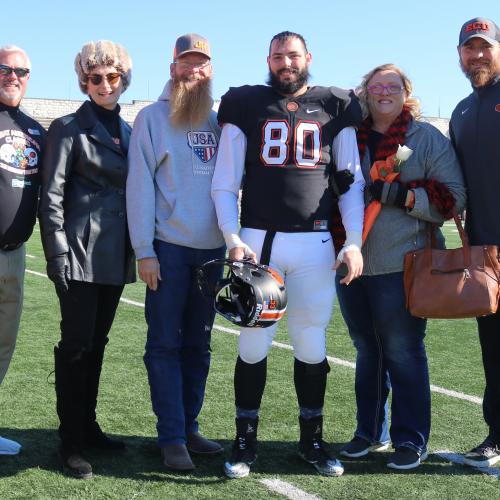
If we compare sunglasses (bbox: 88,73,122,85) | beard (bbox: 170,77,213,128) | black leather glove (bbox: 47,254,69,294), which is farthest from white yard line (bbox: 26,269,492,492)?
sunglasses (bbox: 88,73,122,85)

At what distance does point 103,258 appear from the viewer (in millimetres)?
3424

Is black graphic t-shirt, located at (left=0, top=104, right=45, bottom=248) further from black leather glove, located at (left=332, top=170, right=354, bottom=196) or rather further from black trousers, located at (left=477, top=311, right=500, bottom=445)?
black trousers, located at (left=477, top=311, right=500, bottom=445)

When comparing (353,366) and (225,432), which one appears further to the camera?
(353,366)

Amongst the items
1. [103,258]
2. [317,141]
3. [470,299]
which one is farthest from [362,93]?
[103,258]

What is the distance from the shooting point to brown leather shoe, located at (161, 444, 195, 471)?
3445 mm

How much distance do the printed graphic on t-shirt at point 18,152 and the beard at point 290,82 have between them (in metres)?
1.15

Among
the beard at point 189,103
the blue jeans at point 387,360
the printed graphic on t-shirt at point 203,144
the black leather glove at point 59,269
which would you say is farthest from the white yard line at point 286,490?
the beard at point 189,103

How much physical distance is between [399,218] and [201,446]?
1497mm

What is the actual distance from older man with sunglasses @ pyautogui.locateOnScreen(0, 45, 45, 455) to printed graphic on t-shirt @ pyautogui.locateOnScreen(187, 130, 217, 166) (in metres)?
0.71

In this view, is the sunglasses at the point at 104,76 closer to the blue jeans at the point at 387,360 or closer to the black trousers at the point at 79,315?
the black trousers at the point at 79,315

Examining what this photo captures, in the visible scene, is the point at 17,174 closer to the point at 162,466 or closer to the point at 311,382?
the point at 162,466

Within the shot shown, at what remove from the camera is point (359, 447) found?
3736mm

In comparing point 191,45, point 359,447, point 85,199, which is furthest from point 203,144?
point 359,447

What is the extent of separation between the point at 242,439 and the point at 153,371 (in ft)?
1.76
